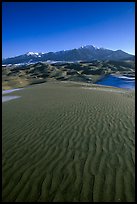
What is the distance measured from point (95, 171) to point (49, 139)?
3.10 metres

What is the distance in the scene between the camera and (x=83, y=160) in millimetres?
7031

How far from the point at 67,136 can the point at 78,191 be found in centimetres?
405

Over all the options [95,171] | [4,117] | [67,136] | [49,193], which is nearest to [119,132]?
[67,136]

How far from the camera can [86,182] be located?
19.0 feet

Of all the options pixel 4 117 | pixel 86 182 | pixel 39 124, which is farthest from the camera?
pixel 4 117

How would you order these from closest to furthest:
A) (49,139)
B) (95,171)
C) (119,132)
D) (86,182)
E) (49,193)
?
1. (49,193)
2. (86,182)
3. (95,171)
4. (49,139)
5. (119,132)

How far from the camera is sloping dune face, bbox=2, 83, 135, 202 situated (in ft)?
17.8

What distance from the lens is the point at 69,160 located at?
7.07 metres

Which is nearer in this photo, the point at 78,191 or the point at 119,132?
the point at 78,191

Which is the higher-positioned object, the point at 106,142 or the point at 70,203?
the point at 106,142

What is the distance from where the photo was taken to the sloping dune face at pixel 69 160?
541cm

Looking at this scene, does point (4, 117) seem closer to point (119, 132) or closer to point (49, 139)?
point (49, 139)

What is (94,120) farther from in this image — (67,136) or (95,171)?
(95,171)

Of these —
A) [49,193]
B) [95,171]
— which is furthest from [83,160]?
[49,193]
